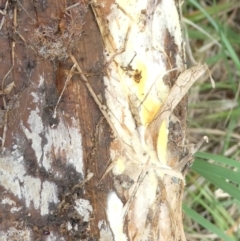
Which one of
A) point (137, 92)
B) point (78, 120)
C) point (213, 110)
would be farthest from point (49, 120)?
point (213, 110)

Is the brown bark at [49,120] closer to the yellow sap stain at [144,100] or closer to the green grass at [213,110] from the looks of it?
the yellow sap stain at [144,100]

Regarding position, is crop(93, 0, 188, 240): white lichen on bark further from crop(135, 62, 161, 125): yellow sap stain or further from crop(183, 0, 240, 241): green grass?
crop(183, 0, 240, 241): green grass

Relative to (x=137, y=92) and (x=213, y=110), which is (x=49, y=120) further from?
(x=213, y=110)

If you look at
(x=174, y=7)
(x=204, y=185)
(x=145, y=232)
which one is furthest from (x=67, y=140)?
(x=204, y=185)

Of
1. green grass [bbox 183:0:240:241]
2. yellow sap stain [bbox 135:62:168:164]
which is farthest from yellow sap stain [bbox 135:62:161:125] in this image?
green grass [bbox 183:0:240:241]

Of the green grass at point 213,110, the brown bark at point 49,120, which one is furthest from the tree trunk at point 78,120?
the green grass at point 213,110
